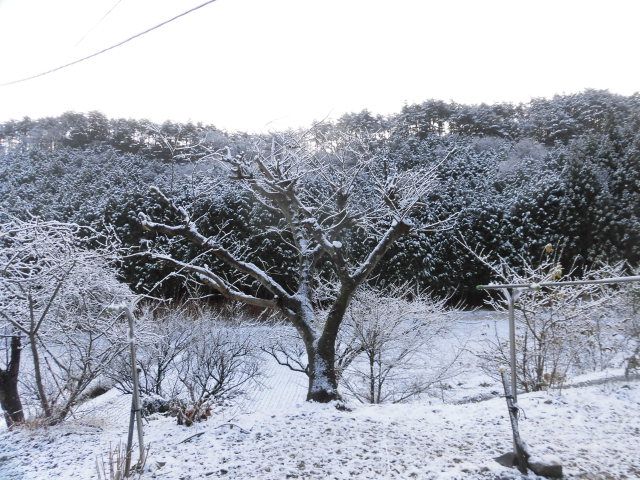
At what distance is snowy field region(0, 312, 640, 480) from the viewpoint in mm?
3020

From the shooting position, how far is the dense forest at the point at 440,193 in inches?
517

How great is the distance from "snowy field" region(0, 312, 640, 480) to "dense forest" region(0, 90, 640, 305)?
Result: 833 centimetres

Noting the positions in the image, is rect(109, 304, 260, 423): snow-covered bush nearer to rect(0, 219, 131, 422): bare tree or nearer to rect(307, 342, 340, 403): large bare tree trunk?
rect(0, 219, 131, 422): bare tree

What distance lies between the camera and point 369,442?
139 inches

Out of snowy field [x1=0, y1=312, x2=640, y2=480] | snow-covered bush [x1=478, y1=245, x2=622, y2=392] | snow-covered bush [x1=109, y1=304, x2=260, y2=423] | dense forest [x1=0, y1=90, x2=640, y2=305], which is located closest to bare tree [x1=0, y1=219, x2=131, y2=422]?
snowy field [x1=0, y1=312, x2=640, y2=480]

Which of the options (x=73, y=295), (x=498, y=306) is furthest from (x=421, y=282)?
(x=73, y=295)

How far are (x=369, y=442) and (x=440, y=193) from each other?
12579 millimetres

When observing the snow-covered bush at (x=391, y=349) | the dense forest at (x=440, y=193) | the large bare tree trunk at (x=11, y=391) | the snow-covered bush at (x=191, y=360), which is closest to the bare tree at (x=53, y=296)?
the large bare tree trunk at (x=11, y=391)

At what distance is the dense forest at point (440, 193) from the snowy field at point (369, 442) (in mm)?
8328

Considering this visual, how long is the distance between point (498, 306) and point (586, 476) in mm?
5786

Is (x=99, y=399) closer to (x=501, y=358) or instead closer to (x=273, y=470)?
(x=273, y=470)

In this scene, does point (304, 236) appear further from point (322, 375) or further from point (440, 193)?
point (440, 193)

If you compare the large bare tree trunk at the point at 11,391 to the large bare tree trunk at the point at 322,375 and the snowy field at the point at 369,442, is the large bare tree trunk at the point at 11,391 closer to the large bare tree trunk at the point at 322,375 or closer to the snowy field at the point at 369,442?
the snowy field at the point at 369,442

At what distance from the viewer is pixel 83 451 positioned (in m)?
3.86
